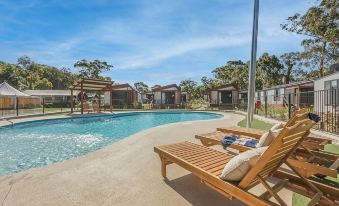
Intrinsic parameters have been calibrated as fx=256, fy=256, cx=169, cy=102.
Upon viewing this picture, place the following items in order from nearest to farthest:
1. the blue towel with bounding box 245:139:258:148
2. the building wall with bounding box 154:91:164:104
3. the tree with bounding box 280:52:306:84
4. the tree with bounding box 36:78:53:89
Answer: the blue towel with bounding box 245:139:258:148
the building wall with bounding box 154:91:164:104
the tree with bounding box 280:52:306:84
the tree with bounding box 36:78:53:89

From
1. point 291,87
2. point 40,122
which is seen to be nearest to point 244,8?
point 40,122

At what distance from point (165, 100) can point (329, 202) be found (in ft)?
126

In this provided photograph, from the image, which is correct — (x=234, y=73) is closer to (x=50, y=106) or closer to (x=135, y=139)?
(x=50, y=106)

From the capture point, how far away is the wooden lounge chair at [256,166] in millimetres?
2516

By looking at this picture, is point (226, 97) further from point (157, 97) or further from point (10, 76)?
point (10, 76)

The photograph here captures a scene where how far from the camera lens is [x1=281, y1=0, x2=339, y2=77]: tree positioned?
21.1 meters

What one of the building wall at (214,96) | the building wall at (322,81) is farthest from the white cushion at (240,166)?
the building wall at (214,96)

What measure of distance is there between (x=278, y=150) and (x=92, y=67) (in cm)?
5546

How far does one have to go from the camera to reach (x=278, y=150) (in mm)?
2652

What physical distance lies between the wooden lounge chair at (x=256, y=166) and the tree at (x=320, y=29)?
68.2ft

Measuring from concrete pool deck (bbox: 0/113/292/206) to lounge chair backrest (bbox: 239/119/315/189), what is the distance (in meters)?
0.87

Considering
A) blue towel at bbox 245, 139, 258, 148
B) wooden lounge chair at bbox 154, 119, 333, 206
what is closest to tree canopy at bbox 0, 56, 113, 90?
blue towel at bbox 245, 139, 258, 148

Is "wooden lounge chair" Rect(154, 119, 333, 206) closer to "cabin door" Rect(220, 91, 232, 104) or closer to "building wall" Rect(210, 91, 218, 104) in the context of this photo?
"building wall" Rect(210, 91, 218, 104)

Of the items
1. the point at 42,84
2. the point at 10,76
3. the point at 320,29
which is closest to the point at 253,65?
the point at 320,29
